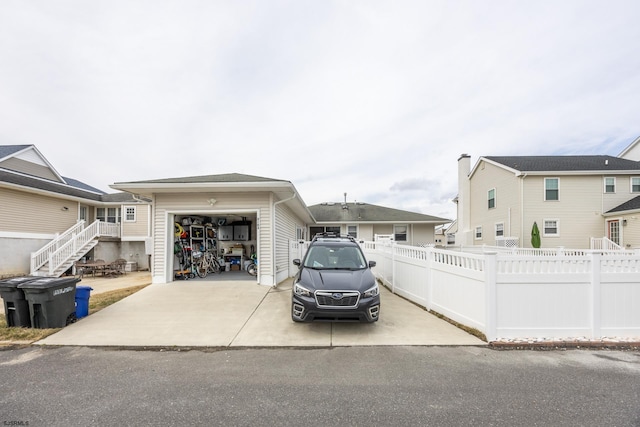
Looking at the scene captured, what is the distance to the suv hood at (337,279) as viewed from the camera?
519cm

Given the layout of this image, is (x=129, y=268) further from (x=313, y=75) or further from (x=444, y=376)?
(x=444, y=376)

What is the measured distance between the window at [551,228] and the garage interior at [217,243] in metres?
17.1

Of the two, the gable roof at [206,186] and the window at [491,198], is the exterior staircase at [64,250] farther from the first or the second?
the window at [491,198]

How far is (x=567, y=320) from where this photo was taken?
4742mm

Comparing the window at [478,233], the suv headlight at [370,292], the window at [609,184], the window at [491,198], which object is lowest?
the suv headlight at [370,292]

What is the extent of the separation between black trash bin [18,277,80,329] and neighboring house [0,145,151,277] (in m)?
9.68

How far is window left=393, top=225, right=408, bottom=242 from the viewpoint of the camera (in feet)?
72.7

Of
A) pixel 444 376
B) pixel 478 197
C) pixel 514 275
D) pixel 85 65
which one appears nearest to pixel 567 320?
pixel 514 275

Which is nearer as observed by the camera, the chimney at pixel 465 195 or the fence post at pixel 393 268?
the fence post at pixel 393 268

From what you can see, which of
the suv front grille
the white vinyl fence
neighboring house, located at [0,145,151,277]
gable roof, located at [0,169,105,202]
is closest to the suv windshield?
the suv front grille

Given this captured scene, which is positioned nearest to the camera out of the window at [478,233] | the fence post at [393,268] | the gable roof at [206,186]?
the gable roof at [206,186]

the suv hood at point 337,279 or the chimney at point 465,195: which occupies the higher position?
the chimney at point 465,195

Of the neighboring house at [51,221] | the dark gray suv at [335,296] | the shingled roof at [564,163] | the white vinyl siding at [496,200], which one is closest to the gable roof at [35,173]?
the neighboring house at [51,221]

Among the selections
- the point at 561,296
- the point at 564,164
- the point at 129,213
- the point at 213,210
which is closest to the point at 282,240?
the point at 213,210
